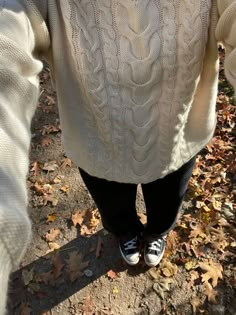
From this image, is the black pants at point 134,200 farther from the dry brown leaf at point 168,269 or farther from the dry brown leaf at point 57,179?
the dry brown leaf at point 57,179

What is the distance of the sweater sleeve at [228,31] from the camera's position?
93 cm

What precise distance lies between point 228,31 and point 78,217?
1.70 metres

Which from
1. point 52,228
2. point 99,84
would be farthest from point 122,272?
point 99,84

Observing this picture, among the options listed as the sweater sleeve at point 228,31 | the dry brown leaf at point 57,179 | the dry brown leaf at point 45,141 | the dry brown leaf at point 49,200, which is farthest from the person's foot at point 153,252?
the sweater sleeve at point 228,31

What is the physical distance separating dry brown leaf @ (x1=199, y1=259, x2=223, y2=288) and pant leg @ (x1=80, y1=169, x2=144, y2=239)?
0.41m

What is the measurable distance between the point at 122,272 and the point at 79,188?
61cm

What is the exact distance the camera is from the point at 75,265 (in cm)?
229

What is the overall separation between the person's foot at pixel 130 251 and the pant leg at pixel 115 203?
0.06 m

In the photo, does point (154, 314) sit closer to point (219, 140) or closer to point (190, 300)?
point (190, 300)

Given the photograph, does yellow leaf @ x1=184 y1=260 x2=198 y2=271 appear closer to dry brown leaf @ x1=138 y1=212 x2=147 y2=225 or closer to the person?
dry brown leaf @ x1=138 y1=212 x2=147 y2=225

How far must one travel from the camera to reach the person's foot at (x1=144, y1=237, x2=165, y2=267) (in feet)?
7.28

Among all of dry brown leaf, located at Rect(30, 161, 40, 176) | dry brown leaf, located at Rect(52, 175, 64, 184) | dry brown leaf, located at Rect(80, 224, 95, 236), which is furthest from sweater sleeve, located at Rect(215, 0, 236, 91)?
dry brown leaf, located at Rect(30, 161, 40, 176)

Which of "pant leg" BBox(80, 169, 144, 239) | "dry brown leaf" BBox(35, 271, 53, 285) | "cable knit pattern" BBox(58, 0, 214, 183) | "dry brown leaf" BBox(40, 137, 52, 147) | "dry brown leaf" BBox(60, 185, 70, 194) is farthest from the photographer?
"dry brown leaf" BBox(40, 137, 52, 147)

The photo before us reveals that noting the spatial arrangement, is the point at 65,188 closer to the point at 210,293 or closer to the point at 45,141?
the point at 45,141
